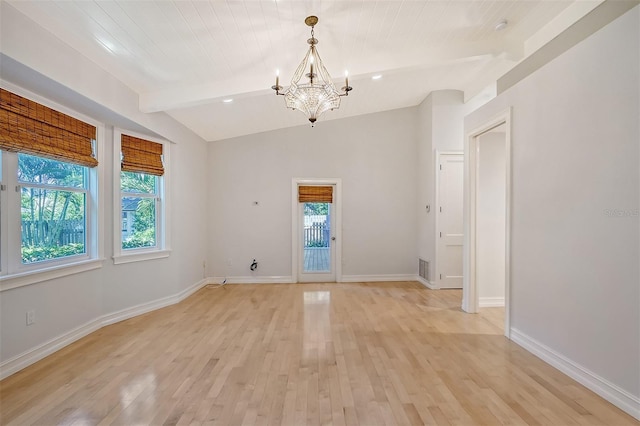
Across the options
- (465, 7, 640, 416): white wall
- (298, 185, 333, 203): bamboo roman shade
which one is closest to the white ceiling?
(465, 7, 640, 416): white wall

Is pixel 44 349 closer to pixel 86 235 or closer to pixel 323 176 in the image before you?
pixel 86 235

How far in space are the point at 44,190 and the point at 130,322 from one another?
1.75 m

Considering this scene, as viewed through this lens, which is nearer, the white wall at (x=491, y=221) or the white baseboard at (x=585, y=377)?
the white baseboard at (x=585, y=377)

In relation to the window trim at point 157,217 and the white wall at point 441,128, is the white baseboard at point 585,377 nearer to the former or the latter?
the white wall at point 441,128

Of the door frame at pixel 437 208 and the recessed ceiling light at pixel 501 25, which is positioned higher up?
the recessed ceiling light at pixel 501 25

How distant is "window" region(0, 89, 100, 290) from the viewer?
2520mm

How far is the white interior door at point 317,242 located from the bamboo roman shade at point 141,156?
8.43 ft

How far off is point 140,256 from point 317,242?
3.02 metres

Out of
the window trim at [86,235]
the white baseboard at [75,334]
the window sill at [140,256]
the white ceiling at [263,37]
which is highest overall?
the white ceiling at [263,37]

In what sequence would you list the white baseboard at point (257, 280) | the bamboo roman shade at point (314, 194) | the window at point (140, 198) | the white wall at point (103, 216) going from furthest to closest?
the bamboo roman shade at point (314, 194) < the white baseboard at point (257, 280) < the window at point (140, 198) < the white wall at point (103, 216)

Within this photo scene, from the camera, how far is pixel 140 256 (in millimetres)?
3951

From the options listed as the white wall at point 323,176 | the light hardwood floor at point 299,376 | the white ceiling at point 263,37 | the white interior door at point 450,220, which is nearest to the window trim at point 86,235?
the white ceiling at point 263,37

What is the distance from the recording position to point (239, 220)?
5754mm

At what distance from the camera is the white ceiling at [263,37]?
2367 millimetres
